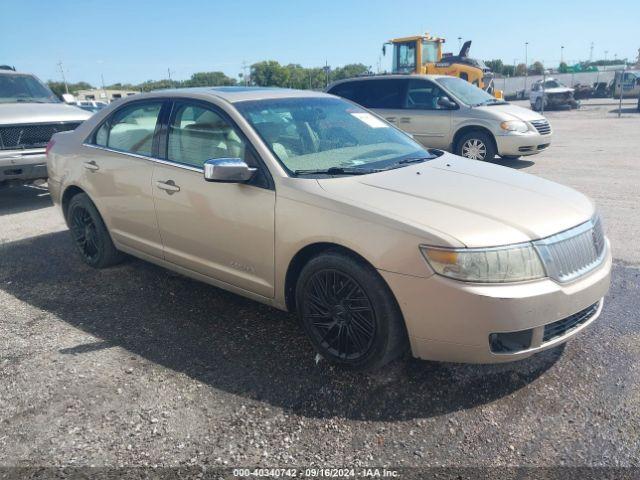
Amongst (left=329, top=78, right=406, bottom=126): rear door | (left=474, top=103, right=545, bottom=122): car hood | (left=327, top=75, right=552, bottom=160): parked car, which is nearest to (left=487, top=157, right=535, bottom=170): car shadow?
(left=327, top=75, right=552, bottom=160): parked car

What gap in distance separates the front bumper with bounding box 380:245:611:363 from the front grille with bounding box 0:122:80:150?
6785mm

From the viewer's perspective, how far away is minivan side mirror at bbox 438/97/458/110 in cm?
1013

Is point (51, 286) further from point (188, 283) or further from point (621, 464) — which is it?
point (621, 464)

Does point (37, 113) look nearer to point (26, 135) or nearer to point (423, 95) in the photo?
point (26, 135)

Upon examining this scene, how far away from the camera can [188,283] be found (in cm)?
457

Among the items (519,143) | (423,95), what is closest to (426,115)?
(423,95)

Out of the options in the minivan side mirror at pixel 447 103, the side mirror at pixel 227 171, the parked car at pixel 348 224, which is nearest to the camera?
the parked car at pixel 348 224

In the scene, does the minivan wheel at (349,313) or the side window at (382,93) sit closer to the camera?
the minivan wheel at (349,313)

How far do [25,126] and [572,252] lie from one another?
7547 mm

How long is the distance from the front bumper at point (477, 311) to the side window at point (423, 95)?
8114 millimetres

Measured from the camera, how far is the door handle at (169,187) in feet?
12.6

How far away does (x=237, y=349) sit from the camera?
11.3ft

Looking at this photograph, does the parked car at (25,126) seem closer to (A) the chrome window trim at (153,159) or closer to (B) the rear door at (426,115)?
(A) the chrome window trim at (153,159)

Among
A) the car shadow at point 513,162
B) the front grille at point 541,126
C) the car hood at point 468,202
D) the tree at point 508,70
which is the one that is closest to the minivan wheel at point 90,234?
the car hood at point 468,202
